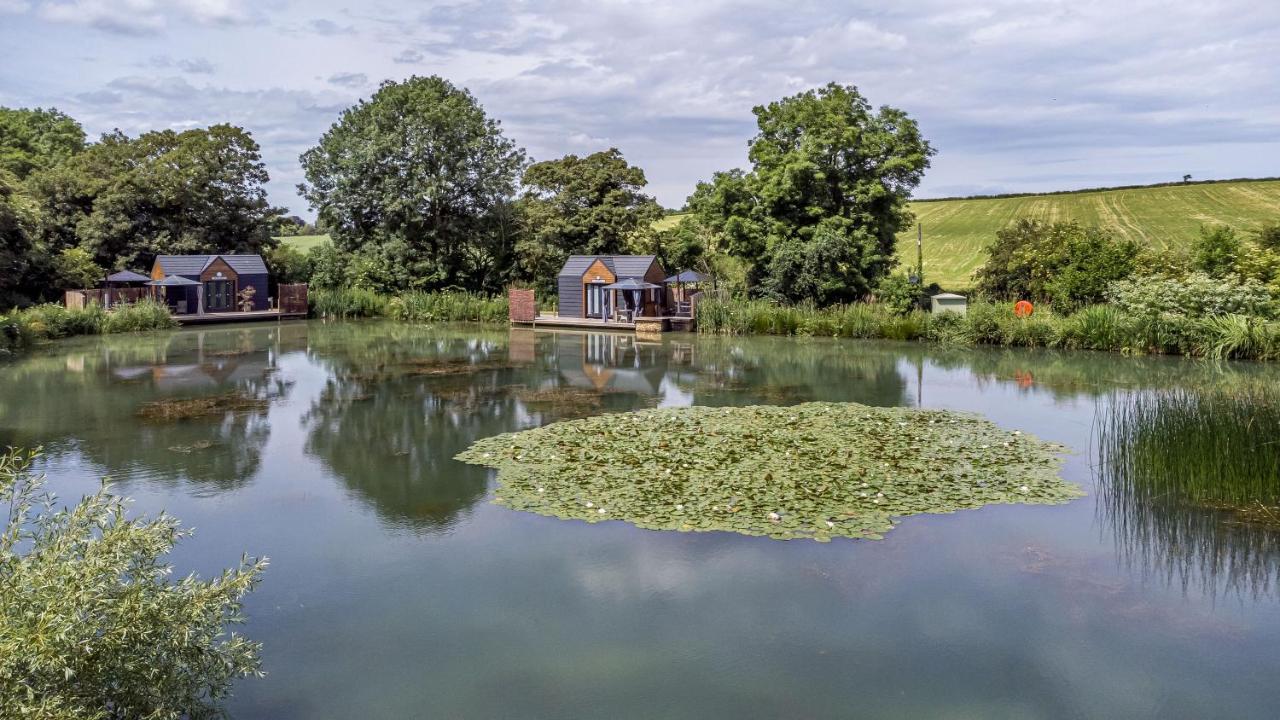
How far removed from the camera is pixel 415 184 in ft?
111

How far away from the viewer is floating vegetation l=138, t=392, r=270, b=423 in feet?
44.1

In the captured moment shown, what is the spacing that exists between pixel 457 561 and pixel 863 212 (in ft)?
78.6

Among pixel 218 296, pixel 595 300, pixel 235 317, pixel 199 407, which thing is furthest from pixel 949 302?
pixel 218 296

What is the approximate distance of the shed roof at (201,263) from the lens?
107 ft

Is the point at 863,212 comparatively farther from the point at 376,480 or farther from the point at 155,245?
the point at 155,245

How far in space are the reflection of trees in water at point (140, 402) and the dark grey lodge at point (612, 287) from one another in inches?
413

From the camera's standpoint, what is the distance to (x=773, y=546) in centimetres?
752

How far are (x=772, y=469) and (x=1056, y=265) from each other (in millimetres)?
19975

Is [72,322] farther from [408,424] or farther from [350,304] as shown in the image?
[408,424]

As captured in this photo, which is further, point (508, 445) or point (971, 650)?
point (508, 445)

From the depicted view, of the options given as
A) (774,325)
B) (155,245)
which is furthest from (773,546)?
(155,245)

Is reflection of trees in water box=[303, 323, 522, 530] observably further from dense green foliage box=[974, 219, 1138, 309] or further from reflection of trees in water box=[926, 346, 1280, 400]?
dense green foliage box=[974, 219, 1138, 309]

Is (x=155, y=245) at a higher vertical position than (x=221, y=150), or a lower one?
lower

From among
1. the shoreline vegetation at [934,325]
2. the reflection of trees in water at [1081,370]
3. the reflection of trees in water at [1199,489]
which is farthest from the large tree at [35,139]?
the reflection of trees in water at [1199,489]
